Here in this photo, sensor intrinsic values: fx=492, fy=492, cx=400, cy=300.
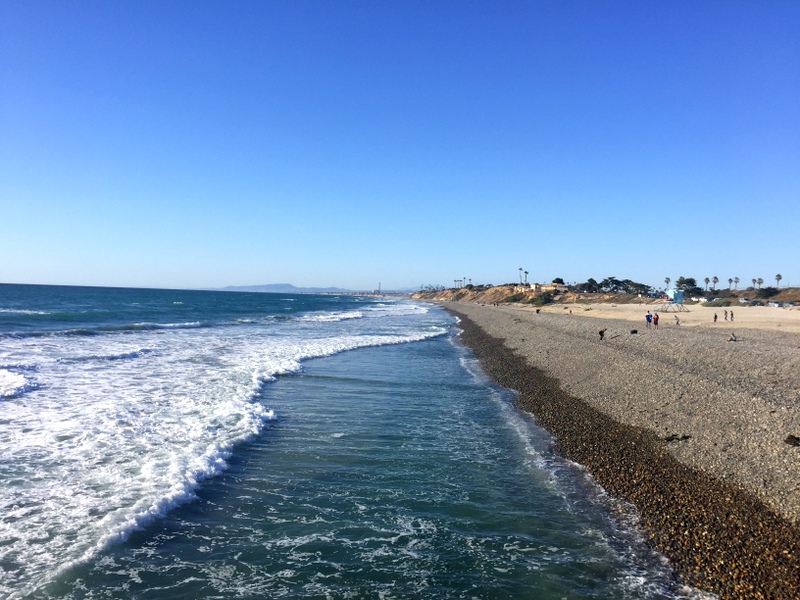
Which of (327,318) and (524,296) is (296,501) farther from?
(524,296)

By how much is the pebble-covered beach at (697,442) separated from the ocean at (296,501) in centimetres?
60

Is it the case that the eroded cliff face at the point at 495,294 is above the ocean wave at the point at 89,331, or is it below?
above

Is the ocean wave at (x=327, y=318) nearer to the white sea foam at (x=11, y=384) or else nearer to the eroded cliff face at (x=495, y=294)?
the white sea foam at (x=11, y=384)

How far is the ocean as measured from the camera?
227 inches

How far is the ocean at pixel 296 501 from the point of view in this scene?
→ 578 cm

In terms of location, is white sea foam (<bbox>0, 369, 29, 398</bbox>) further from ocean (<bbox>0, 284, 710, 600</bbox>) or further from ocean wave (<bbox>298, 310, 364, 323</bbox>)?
ocean wave (<bbox>298, 310, 364, 323</bbox>)

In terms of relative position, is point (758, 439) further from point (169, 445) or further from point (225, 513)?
point (169, 445)

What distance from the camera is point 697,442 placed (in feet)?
32.1

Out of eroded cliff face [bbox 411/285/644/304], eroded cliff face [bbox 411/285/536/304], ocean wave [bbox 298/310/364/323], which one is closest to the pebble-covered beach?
ocean wave [bbox 298/310/364/323]

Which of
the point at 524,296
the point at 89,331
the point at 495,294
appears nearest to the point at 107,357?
the point at 89,331

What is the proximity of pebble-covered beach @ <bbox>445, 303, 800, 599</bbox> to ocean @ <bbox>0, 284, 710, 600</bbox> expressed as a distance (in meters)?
0.60

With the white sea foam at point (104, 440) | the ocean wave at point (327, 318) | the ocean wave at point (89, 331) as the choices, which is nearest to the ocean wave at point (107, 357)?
the white sea foam at point (104, 440)

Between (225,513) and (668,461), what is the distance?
7.89m

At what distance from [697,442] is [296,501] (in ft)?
25.7
